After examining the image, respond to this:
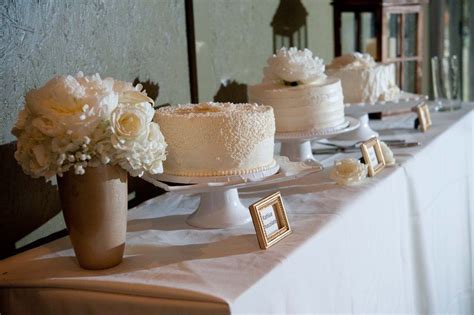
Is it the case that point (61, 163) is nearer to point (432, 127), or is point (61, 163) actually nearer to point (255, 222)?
point (255, 222)

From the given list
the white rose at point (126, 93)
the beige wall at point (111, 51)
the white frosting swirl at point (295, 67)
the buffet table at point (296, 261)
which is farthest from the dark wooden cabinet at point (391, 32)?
the white rose at point (126, 93)

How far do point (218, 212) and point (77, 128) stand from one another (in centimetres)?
39

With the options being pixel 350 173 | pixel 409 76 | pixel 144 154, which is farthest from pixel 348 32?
pixel 144 154

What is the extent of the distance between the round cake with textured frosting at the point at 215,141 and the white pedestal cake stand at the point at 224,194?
0.02 metres

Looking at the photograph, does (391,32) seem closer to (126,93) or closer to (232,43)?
(232,43)

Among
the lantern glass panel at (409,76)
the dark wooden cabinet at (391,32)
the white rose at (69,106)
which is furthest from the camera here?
the lantern glass panel at (409,76)

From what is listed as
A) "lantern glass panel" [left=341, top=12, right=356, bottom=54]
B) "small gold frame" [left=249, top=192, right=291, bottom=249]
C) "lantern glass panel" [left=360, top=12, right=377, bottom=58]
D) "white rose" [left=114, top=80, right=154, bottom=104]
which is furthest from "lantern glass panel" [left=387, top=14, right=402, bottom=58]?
"white rose" [left=114, top=80, right=154, bottom=104]

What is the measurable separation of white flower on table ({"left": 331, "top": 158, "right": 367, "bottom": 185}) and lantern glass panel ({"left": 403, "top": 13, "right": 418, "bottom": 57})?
1055 millimetres

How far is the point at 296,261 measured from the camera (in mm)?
1067

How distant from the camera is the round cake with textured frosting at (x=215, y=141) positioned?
120 cm

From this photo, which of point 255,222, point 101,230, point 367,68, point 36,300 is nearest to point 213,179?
point 255,222

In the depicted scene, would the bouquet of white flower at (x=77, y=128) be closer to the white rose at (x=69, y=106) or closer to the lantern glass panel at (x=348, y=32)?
the white rose at (x=69, y=106)

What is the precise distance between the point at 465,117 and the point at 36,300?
167 centimetres

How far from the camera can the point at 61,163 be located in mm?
957
